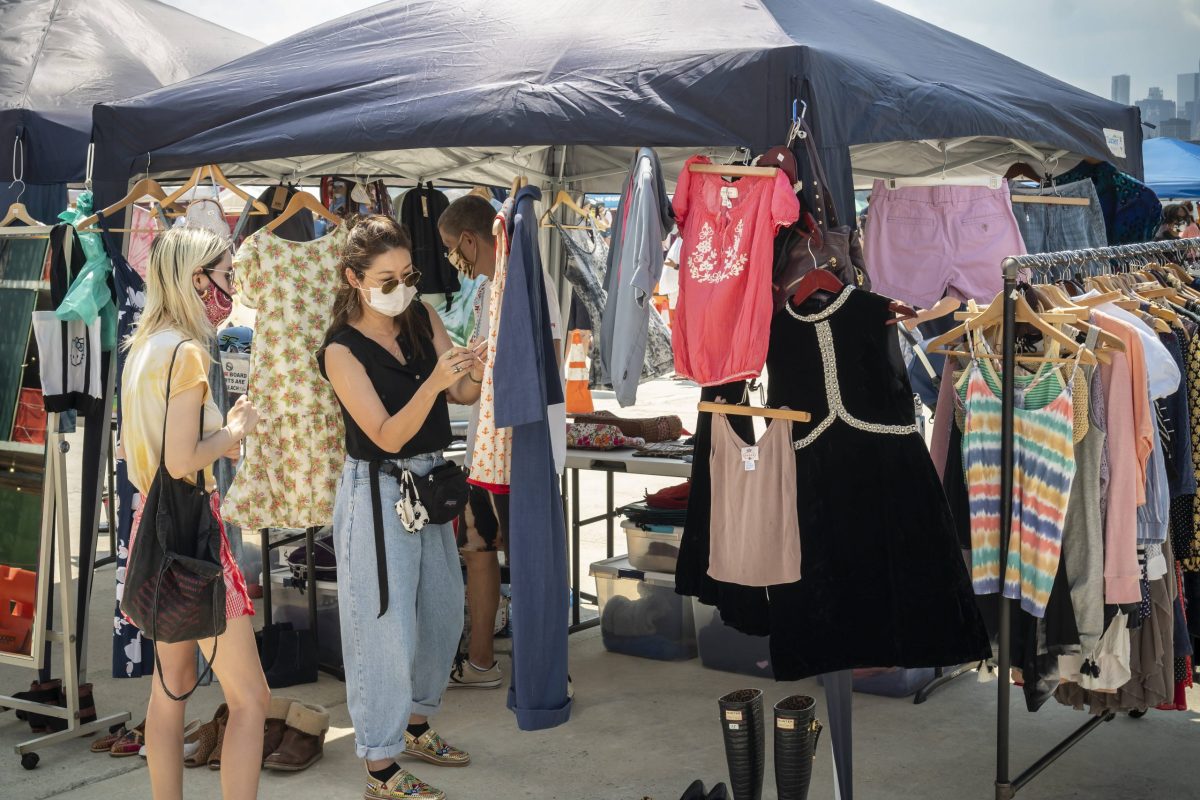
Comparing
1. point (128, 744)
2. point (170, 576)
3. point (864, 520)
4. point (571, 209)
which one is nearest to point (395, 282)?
point (170, 576)

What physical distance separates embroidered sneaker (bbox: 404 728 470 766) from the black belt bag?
728mm

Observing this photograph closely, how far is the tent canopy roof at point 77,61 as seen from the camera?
550 cm

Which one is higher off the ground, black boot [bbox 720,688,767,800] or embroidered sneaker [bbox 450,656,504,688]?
black boot [bbox 720,688,767,800]

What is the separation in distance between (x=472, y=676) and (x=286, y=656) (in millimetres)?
775

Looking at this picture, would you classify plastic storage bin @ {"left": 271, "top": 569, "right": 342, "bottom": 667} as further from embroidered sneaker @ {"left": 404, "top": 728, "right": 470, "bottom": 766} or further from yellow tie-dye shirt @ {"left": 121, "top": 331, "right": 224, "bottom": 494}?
yellow tie-dye shirt @ {"left": 121, "top": 331, "right": 224, "bottom": 494}

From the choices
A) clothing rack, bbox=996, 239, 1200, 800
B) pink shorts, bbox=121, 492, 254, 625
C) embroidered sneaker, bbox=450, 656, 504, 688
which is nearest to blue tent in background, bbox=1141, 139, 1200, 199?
clothing rack, bbox=996, 239, 1200, 800

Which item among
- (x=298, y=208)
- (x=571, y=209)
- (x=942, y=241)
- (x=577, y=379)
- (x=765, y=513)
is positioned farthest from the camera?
(x=571, y=209)

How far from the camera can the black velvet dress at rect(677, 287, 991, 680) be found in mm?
3383

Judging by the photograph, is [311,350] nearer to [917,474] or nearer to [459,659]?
[459,659]

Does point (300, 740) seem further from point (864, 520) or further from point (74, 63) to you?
point (74, 63)

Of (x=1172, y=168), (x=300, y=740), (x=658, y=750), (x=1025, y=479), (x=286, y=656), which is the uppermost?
(x=1172, y=168)

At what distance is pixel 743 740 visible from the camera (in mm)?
3361

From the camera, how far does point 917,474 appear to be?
3363mm

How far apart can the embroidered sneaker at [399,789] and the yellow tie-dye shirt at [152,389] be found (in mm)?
1208
